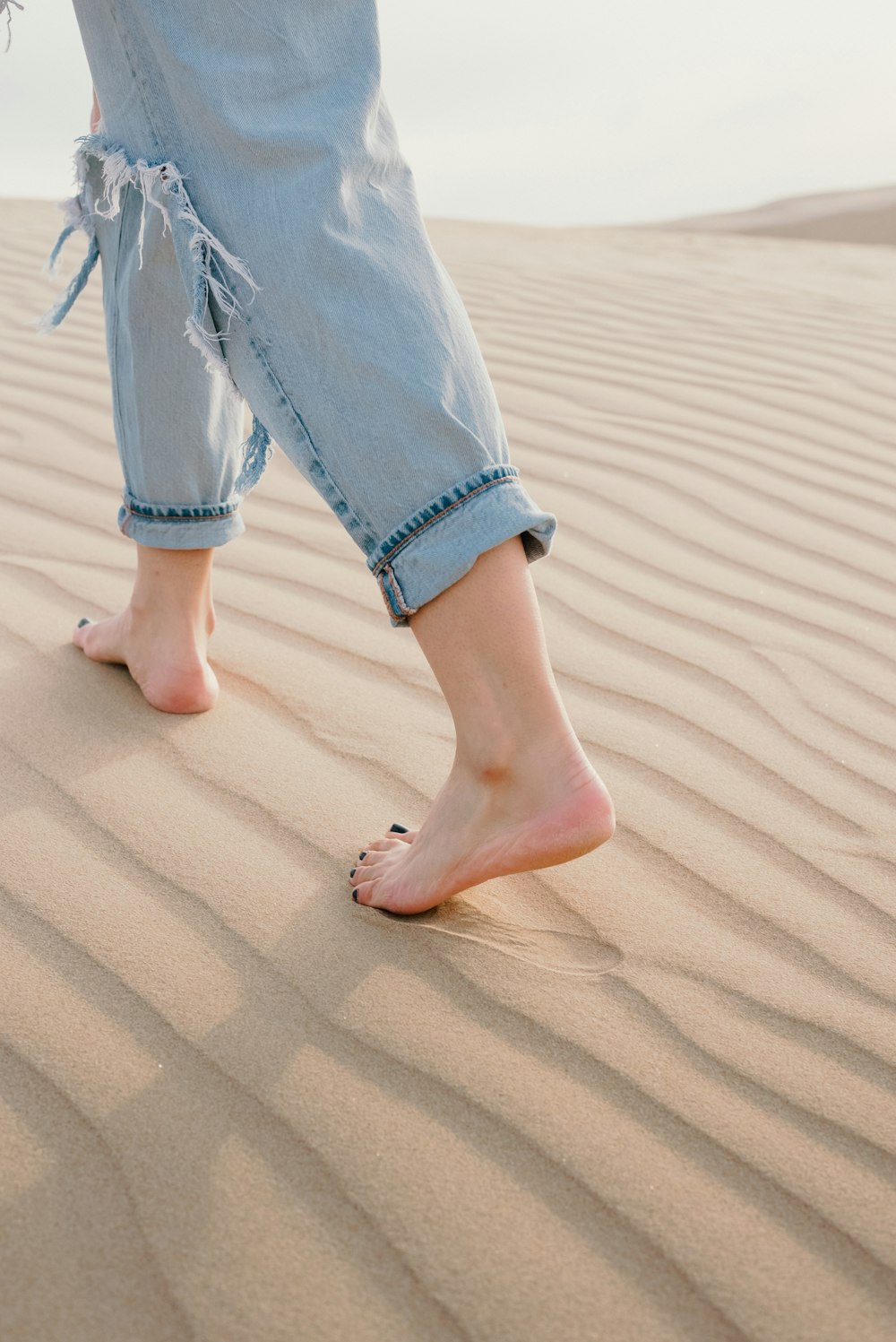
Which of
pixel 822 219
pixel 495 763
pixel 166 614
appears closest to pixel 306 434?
pixel 495 763

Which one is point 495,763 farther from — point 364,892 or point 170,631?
point 170,631

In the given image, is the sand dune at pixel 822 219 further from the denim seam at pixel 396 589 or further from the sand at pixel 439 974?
the denim seam at pixel 396 589

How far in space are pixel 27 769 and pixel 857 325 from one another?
11.5 feet

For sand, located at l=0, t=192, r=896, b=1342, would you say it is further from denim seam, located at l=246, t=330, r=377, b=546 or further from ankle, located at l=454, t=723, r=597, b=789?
denim seam, located at l=246, t=330, r=377, b=546

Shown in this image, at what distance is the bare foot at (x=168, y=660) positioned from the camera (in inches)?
67.6

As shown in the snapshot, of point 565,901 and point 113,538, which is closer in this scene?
point 565,901

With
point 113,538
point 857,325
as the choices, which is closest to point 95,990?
point 113,538

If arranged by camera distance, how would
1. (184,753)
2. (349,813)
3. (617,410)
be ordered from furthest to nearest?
(617,410) → (184,753) → (349,813)

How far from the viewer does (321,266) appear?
1.17m

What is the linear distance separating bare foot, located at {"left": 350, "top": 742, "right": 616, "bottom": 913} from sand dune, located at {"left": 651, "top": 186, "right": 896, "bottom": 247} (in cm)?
1289

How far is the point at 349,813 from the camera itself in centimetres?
154

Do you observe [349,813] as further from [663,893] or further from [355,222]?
[355,222]

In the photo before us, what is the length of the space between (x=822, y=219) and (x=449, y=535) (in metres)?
15.9

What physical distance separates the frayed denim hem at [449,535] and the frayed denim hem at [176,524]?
534mm
